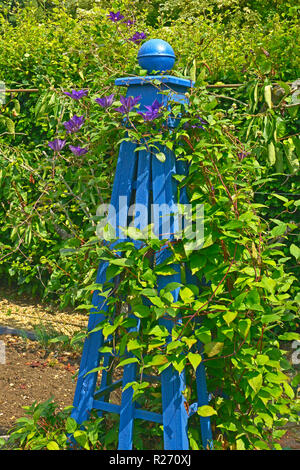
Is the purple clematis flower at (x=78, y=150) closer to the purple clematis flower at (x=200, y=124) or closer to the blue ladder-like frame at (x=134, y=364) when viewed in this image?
the blue ladder-like frame at (x=134, y=364)

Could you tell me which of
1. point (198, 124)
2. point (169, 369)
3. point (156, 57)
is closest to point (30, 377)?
point (169, 369)

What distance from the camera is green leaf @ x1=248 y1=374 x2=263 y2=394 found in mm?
1732

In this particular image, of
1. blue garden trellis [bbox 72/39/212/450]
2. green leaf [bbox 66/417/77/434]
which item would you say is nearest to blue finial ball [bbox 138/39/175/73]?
blue garden trellis [bbox 72/39/212/450]

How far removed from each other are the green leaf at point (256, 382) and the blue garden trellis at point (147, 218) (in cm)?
22

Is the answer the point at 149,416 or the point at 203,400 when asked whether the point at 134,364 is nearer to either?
the point at 149,416

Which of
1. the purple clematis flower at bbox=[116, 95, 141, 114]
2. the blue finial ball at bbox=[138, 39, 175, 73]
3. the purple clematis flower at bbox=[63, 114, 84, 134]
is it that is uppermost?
the blue finial ball at bbox=[138, 39, 175, 73]

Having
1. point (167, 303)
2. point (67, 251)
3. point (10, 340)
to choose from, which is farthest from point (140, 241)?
point (10, 340)

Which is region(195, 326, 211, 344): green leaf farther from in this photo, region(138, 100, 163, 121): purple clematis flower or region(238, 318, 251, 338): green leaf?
region(138, 100, 163, 121): purple clematis flower

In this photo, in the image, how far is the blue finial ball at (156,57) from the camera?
6.52ft

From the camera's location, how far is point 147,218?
188 cm

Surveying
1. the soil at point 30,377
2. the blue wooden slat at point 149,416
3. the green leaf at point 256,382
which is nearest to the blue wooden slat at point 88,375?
the blue wooden slat at point 149,416

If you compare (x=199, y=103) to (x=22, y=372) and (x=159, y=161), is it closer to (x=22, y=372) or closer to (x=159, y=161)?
(x=159, y=161)

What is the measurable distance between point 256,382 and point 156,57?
53.8 inches

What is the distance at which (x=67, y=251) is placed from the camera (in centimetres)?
224
